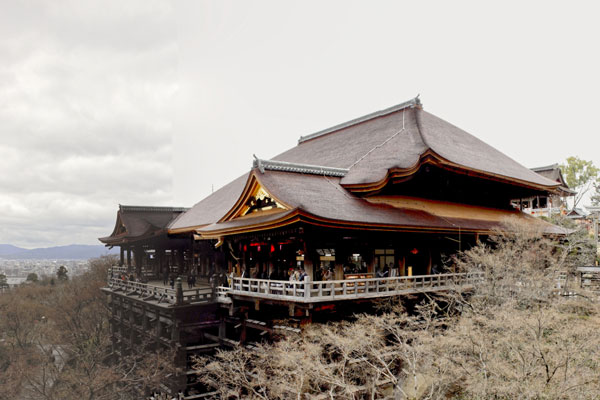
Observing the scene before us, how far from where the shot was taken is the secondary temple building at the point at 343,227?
15.4 metres

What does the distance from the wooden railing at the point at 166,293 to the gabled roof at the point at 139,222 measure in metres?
3.24

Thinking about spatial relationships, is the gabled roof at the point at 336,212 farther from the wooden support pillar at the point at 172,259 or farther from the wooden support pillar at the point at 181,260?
the wooden support pillar at the point at 172,259

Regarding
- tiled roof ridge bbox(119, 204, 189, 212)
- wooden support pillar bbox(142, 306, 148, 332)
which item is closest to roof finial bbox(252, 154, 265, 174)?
wooden support pillar bbox(142, 306, 148, 332)

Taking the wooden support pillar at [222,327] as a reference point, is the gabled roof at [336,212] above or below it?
above

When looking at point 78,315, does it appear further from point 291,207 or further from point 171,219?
point 291,207

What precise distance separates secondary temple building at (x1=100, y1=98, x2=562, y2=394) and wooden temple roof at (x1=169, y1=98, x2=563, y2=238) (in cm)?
7

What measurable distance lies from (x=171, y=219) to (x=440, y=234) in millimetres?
19944

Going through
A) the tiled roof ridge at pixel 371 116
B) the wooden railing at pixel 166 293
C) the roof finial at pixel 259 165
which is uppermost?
the tiled roof ridge at pixel 371 116

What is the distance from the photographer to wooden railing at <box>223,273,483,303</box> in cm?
1417

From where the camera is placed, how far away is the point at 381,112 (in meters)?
27.5

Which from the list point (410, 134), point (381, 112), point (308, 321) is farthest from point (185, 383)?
point (381, 112)

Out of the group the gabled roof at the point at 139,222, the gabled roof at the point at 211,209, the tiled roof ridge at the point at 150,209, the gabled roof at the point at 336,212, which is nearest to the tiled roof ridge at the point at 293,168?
the gabled roof at the point at 336,212

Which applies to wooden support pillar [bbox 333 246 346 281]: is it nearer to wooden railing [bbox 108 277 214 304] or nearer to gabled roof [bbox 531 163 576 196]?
wooden railing [bbox 108 277 214 304]

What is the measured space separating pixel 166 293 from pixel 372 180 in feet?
34.9
